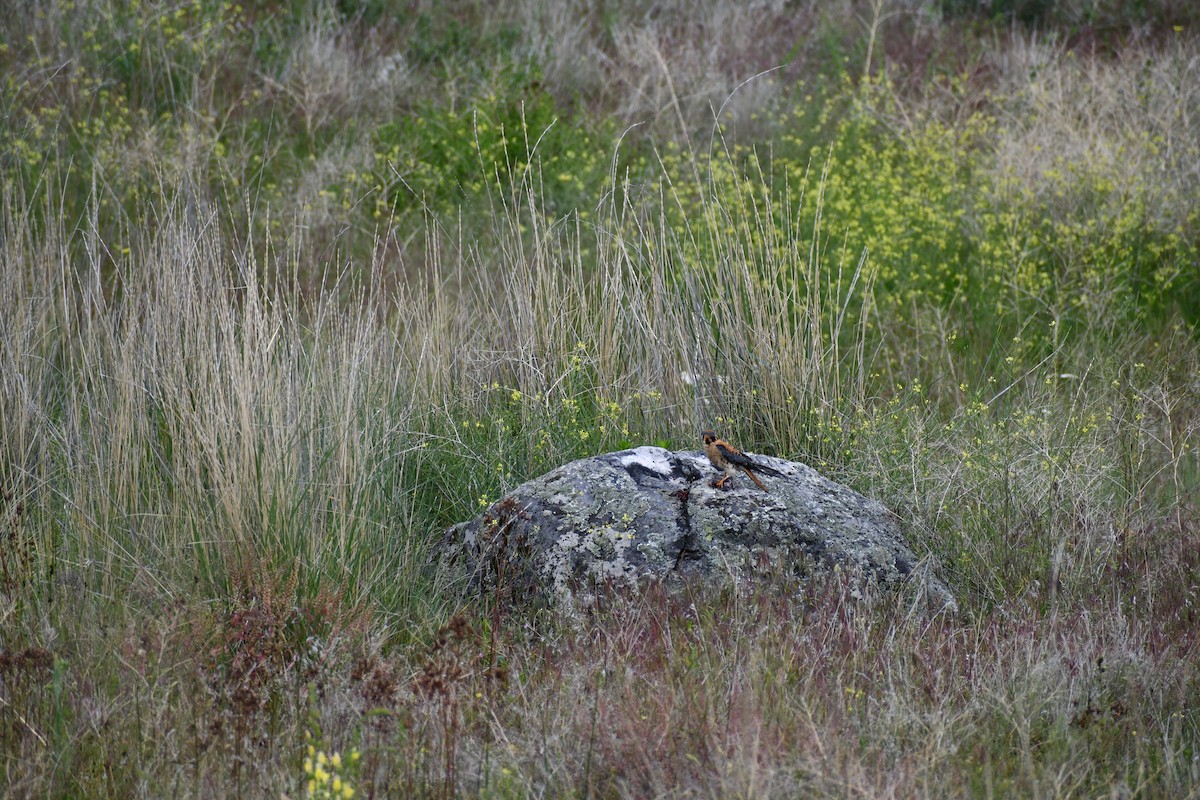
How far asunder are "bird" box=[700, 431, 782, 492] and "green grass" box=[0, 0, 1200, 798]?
1.31ft

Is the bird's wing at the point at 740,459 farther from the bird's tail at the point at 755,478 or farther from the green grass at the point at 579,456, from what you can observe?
the green grass at the point at 579,456

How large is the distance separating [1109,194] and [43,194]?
6.10 meters

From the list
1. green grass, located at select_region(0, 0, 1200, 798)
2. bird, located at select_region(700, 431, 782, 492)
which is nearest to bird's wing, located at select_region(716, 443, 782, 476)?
bird, located at select_region(700, 431, 782, 492)

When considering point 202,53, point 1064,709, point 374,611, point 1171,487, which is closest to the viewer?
point 1064,709

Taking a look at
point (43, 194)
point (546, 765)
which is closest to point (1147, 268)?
point (546, 765)

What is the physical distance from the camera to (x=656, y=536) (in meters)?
3.23

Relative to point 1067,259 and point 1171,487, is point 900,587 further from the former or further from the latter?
point 1067,259

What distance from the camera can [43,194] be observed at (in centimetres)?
612

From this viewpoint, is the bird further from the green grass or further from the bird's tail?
the green grass

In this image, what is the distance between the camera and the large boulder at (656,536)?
316 cm

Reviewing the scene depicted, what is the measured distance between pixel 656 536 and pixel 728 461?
35 cm

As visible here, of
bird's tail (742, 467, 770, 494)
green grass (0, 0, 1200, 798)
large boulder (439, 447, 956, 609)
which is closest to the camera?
green grass (0, 0, 1200, 798)

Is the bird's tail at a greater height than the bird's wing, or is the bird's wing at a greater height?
the bird's wing

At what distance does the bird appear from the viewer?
3352mm
